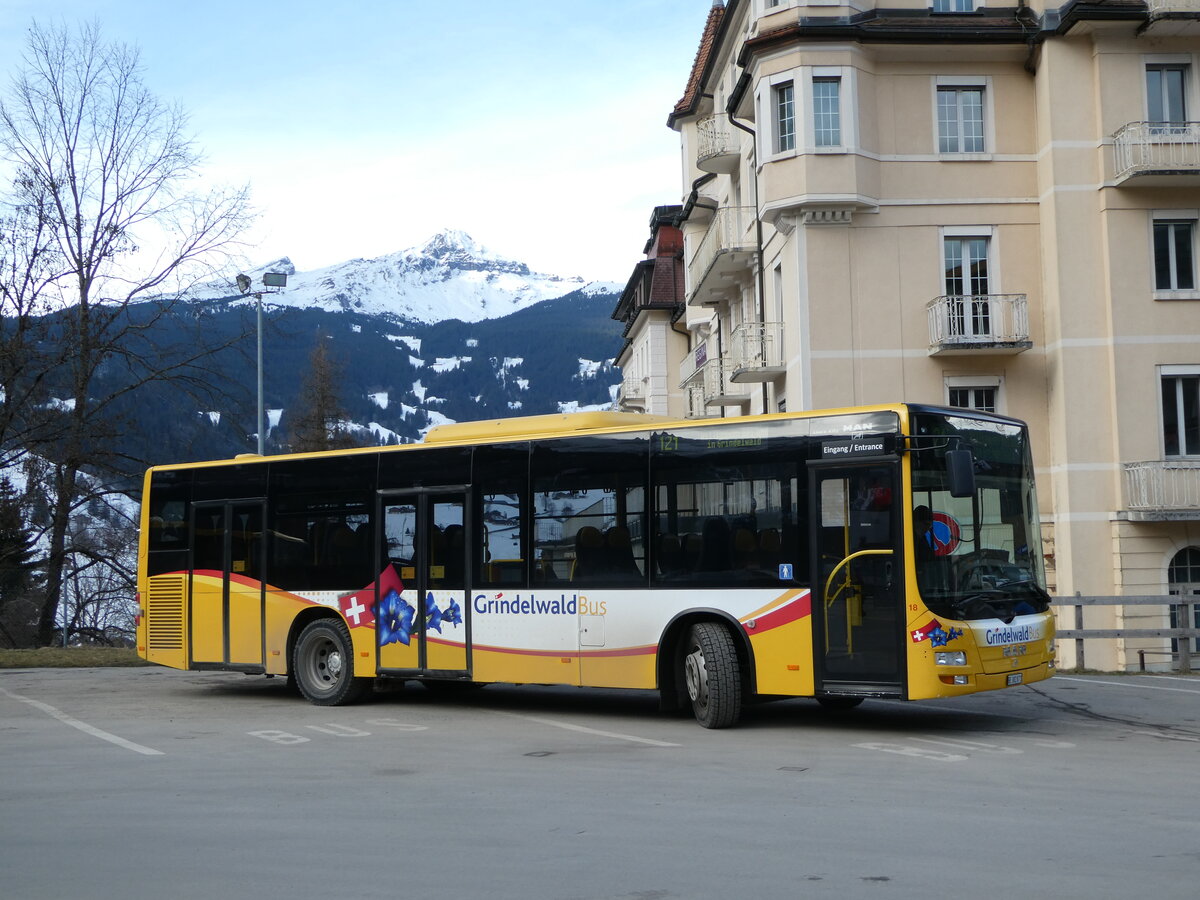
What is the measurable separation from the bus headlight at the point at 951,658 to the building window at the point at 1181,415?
64.1ft

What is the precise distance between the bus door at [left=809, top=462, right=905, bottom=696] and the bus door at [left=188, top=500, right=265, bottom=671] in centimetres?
761

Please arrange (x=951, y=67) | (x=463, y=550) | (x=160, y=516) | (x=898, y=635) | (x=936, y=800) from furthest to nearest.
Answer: (x=951, y=67)
(x=160, y=516)
(x=463, y=550)
(x=898, y=635)
(x=936, y=800)

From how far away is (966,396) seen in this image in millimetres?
30953

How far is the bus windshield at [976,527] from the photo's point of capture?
488 inches

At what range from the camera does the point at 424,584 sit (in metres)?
15.6

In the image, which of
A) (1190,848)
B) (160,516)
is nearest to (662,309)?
(160,516)

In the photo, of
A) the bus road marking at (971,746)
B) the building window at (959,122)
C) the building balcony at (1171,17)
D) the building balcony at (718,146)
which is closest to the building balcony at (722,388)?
the building balcony at (718,146)

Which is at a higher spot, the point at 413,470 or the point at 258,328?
the point at 258,328

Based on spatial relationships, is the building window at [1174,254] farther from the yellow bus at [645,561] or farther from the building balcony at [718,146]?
the yellow bus at [645,561]

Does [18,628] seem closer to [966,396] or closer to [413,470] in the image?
[966,396]

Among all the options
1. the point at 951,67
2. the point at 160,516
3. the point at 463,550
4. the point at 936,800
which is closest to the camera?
the point at 936,800

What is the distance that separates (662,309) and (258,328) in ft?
106

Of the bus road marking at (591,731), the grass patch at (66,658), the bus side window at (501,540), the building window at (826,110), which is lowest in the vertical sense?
the bus road marking at (591,731)

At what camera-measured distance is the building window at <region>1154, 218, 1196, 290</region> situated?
2997 cm
